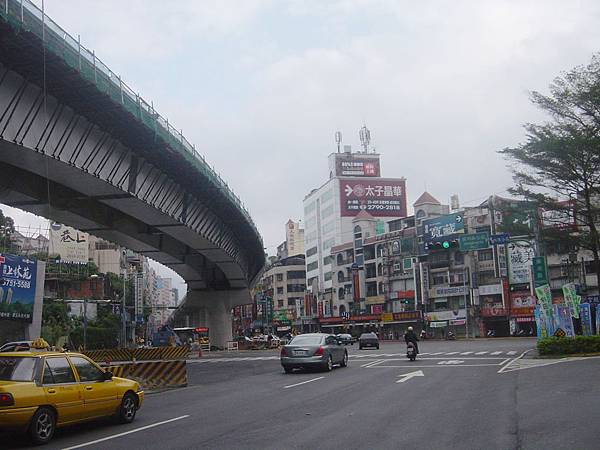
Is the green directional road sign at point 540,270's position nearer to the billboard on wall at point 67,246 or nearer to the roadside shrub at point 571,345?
the roadside shrub at point 571,345

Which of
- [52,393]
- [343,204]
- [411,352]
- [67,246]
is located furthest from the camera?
[343,204]

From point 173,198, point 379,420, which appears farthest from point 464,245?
point 379,420

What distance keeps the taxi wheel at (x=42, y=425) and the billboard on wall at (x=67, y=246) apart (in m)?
70.7

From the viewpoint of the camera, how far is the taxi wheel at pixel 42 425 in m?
9.87

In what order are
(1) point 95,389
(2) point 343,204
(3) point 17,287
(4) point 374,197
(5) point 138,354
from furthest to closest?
(4) point 374,197
(2) point 343,204
(5) point 138,354
(3) point 17,287
(1) point 95,389

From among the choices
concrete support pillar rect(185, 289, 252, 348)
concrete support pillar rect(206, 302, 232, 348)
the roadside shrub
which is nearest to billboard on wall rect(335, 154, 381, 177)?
concrete support pillar rect(206, 302, 232, 348)

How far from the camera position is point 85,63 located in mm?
20328

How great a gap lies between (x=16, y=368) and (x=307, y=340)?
15.6m

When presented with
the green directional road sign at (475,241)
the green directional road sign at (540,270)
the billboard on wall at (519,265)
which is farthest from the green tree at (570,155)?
the billboard on wall at (519,265)

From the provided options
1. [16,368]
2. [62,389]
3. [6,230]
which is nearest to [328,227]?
[6,230]

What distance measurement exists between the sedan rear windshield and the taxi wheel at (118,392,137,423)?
41.7 ft

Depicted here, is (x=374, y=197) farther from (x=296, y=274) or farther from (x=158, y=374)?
(x=158, y=374)

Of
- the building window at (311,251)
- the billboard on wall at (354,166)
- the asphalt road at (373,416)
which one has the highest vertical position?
the billboard on wall at (354,166)

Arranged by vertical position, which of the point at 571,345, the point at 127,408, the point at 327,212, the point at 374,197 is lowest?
the point at 127,408
